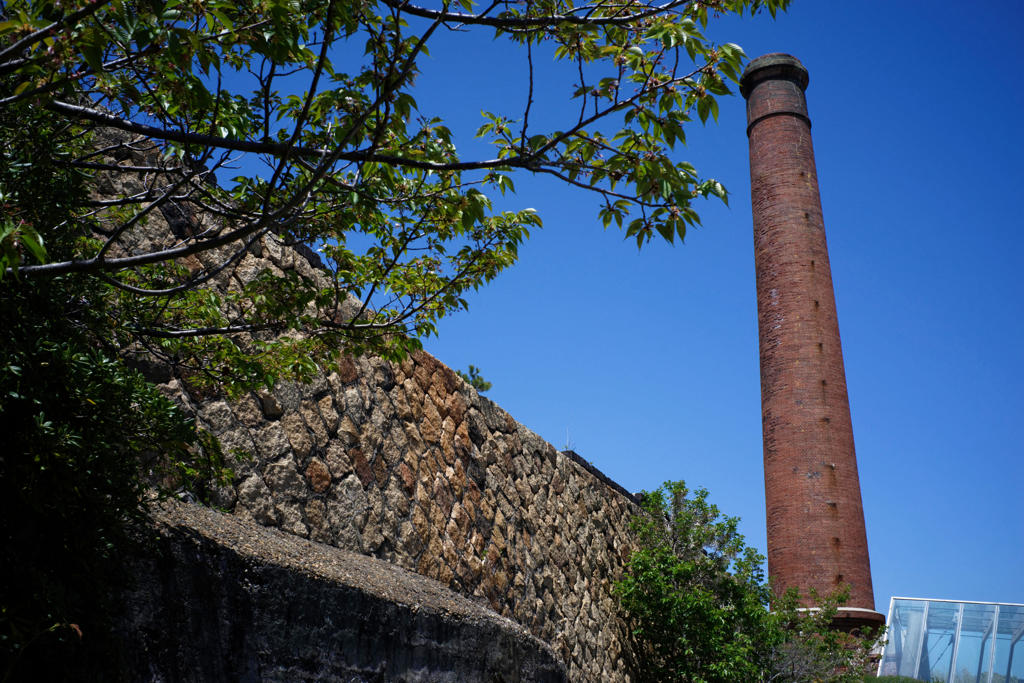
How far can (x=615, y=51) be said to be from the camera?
336cm

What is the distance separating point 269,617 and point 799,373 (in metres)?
15.6

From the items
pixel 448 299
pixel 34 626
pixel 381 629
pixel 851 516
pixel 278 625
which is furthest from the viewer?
pixel 851 516

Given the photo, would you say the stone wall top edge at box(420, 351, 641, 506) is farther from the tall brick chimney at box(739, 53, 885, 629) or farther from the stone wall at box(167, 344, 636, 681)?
the tall brick chimney at box(739, 53, 885, 629)

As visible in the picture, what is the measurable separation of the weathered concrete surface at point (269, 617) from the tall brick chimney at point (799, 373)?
41.3 ft

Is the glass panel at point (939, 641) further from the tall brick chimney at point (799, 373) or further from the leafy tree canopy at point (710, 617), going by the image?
the leafy tree canopy at point (710, 617)

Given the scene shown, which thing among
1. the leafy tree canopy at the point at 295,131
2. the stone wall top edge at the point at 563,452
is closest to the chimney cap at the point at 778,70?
the stone wall top edge at the point at 563,452

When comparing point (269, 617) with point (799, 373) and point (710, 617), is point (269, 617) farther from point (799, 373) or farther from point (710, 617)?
point (799, 373)

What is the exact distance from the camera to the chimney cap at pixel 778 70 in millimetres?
20125

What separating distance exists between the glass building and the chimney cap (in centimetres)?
1397

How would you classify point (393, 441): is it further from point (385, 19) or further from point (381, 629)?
point (385, 19)

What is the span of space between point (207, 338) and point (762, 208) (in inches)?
661

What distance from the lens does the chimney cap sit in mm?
20125

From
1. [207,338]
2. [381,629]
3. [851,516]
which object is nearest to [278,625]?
[381,629]

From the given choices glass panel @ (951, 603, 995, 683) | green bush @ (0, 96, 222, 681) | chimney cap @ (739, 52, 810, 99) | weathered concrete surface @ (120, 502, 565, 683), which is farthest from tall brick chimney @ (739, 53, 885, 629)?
green bush @ (0, 96, 222, 681)
